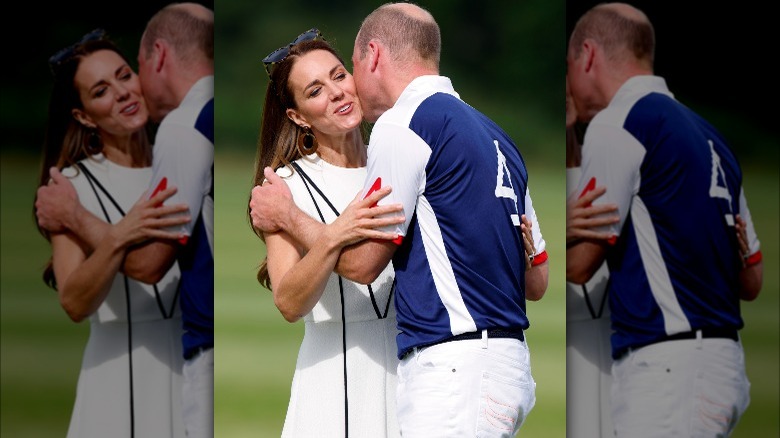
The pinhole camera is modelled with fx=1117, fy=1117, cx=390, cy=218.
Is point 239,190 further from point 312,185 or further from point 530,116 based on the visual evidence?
point 312,185

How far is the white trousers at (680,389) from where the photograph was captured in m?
4.47

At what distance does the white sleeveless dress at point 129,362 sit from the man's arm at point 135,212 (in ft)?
0.21

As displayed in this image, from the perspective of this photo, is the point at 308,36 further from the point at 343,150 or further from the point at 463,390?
the point at 463,390

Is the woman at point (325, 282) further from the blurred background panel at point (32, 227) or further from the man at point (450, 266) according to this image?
the blurred background panel at point (32, 227)

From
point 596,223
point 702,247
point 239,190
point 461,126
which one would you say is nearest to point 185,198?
point 461,126

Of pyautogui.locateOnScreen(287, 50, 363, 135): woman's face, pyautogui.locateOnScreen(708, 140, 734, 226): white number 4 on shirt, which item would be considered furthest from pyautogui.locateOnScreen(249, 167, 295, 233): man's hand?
pyautogui.locateOnScreen(708, 140, 734, 226): white number 4 on shirt

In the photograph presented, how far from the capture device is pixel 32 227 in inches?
174

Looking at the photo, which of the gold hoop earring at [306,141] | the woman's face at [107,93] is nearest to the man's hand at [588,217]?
the gold hoop earring at [306,141]

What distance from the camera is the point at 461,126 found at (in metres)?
3.72

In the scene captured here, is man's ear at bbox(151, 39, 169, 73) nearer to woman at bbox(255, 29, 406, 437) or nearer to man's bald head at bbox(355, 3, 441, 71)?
woman at bbox(255, 29, 406, 437)

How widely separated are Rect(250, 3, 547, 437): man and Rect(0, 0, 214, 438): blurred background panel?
124 cm

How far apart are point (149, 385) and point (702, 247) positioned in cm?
228

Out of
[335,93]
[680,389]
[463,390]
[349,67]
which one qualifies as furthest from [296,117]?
[349,67]

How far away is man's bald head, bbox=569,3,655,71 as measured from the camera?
4.44 meters
